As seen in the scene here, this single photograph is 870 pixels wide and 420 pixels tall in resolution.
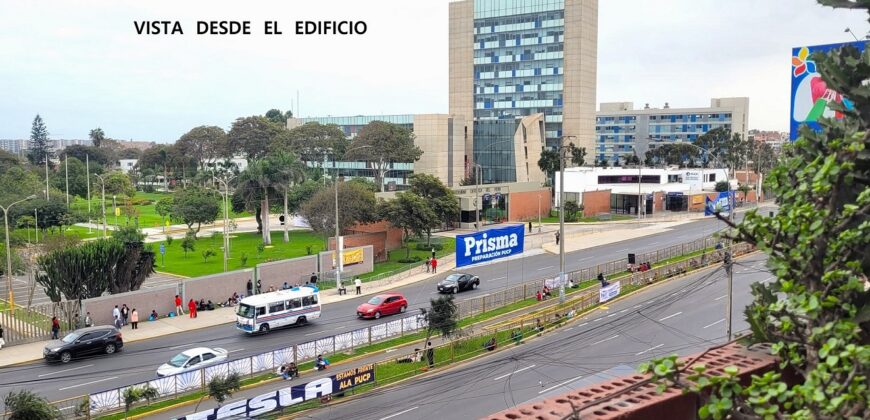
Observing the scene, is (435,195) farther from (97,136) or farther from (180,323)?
(97,136)

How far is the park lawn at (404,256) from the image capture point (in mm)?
47156

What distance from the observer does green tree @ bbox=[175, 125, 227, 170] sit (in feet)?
407

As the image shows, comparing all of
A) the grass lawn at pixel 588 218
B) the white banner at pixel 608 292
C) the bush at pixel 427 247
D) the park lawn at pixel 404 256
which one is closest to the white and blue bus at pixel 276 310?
the park lawn at pixel 404 256

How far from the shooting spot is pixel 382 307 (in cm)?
3375

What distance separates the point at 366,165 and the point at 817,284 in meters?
107

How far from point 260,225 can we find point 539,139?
51.9m

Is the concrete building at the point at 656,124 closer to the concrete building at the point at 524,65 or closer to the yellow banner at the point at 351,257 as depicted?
the concrete building at the point at 524,65

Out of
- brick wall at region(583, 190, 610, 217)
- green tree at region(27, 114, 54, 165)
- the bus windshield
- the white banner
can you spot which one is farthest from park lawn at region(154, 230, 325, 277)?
green tree at region(27, 114, 54, 165)

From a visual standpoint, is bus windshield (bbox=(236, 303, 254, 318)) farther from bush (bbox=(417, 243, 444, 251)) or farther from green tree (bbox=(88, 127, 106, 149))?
green tree (bbox=(88, 127, 106, 149))

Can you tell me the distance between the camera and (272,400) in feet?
65.6

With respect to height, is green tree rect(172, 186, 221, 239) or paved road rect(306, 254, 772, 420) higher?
green tree rect(172, 186, 221, 239)

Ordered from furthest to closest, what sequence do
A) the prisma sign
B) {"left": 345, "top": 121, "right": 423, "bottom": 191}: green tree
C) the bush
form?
{"left": 345, "top": 121, "right": 423, "bottom": 191}: green tree < the bush < the prisma sign

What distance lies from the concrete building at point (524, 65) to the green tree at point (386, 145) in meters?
15.3

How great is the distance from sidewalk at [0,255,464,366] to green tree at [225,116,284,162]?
7838cm
